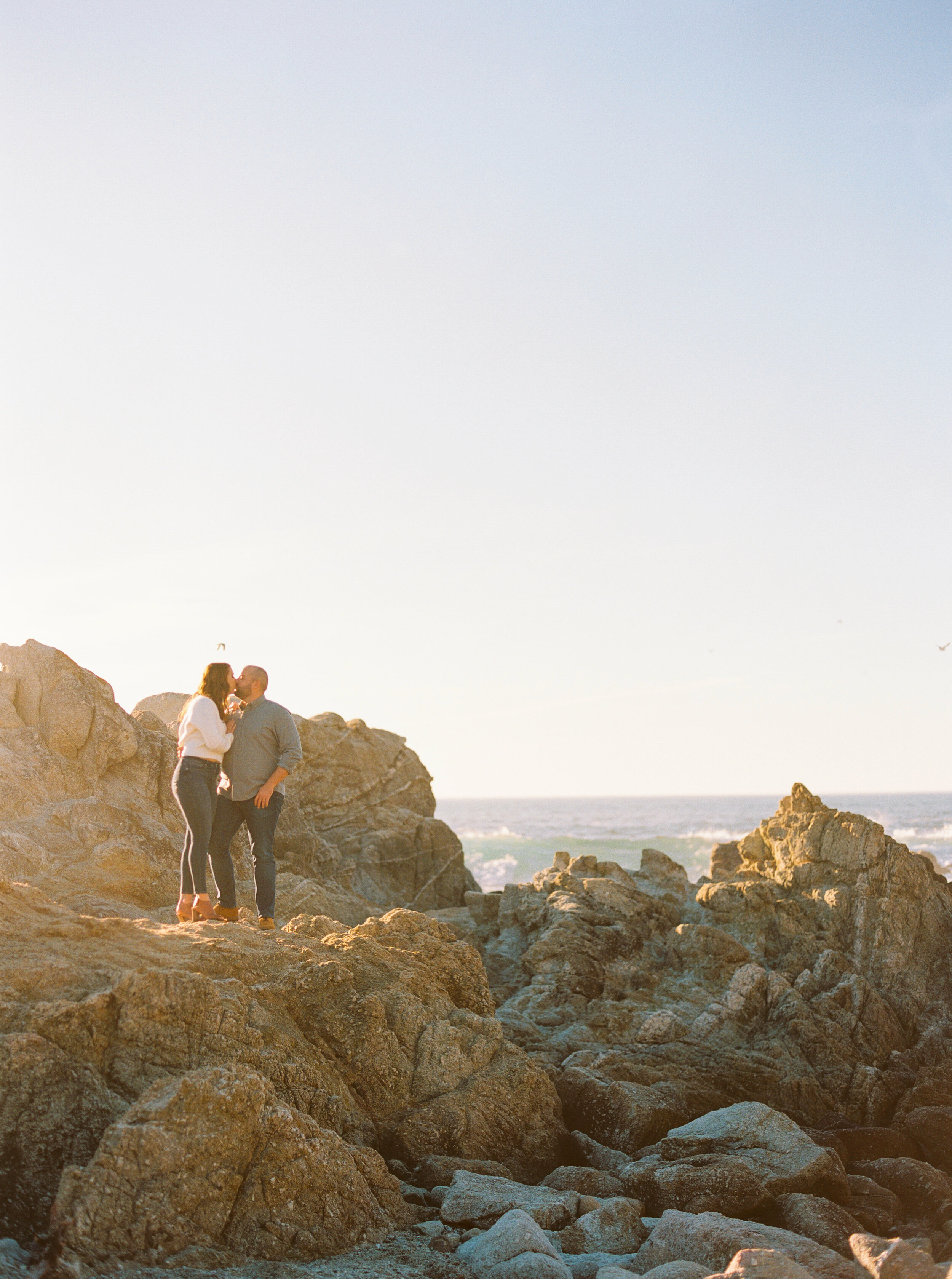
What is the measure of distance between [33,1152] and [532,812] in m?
117

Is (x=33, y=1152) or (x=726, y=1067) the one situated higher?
(x=33, y=1152)

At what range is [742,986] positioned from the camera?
409 inches

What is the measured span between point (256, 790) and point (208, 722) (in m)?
0.76

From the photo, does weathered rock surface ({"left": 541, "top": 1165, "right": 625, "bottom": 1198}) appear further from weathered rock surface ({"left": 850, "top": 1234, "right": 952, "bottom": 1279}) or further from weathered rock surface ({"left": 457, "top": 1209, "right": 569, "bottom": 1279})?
weathered rock surface ({"left": 850, "top": 1234, "right": 952, "bottom": 1279})

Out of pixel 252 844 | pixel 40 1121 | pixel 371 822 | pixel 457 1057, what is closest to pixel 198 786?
pixel 252 844

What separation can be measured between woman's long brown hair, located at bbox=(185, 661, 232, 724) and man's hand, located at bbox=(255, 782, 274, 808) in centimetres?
64

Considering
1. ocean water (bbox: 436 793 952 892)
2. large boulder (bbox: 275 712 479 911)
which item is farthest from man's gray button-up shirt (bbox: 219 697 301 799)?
ocean water (bbox: 436 793 952 892)

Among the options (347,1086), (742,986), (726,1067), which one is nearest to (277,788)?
(347,1086)

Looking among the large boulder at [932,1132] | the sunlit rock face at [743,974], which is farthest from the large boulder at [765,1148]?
the large boulder at [932,1132]

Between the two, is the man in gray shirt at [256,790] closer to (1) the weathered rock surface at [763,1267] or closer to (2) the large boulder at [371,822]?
(1) the weathered rock surface at [763,1267]

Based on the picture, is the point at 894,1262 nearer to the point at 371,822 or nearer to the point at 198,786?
the point at 198,786

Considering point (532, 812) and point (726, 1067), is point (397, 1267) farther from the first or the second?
point (532, 812)

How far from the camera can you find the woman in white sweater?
7.86 meters

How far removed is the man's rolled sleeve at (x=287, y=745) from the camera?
8195 mm
